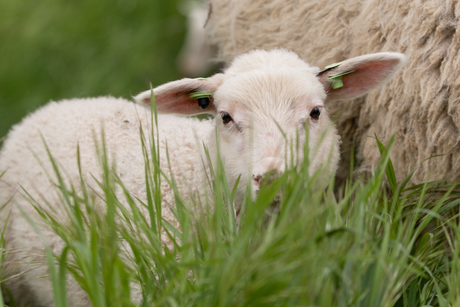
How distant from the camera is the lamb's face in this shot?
2266 millimetres

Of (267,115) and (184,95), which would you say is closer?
(267,115)

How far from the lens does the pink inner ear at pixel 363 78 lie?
2.52 metres

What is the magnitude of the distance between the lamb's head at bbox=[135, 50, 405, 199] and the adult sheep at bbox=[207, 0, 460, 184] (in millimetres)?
327

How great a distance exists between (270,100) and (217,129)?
334 mm

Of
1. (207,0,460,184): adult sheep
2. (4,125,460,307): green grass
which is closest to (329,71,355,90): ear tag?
(207,0,460,184): adult sheep

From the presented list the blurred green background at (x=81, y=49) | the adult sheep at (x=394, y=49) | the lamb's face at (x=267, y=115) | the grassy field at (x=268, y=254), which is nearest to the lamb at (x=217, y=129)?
the lamb's face at (x=267, y=115)

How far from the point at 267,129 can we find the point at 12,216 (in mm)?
1851

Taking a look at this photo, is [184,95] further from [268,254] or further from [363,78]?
[268,254]

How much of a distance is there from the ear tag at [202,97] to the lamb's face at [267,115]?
84mm

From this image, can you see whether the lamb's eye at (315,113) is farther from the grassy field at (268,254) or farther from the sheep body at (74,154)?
the sheep body at (74,154)

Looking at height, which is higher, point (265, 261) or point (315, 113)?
point (315, 113)

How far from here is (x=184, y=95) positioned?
2.65 m

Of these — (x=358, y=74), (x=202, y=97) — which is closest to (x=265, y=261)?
(x=202, y=97)

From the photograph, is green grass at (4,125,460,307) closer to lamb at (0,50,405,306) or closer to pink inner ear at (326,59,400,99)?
lamb at (0,50,405,306)
